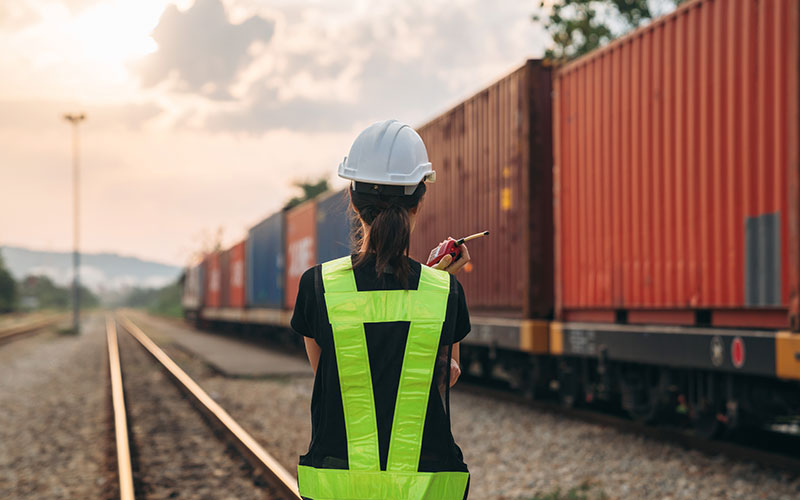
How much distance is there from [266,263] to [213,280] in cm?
1284

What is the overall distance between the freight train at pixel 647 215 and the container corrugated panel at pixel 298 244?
19.4 ft

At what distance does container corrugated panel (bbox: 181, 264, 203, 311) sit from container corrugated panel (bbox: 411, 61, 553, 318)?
29.9 metres

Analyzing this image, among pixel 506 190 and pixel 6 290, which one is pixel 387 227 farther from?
pixel 6 290

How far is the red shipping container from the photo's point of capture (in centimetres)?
3183

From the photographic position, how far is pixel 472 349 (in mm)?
10680

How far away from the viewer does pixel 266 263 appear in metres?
21.3

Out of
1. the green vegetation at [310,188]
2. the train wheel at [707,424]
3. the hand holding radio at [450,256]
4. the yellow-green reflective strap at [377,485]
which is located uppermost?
the green vegetation at [310,188]

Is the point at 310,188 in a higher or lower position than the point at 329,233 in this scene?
higher

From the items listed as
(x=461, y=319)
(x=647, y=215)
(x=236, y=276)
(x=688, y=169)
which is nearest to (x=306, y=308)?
(x=461, y=319)

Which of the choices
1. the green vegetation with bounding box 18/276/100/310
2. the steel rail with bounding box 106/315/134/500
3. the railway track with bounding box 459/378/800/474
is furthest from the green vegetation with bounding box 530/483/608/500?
the green vegetation with bounding box 18/276/100/310

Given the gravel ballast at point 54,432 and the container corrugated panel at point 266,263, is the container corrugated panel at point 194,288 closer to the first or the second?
the container corrugated panel at point 266,263

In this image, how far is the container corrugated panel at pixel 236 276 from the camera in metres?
25.6

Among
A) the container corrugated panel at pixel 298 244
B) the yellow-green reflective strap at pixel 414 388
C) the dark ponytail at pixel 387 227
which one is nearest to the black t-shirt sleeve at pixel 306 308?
the dark ponytail at pixel 387 227

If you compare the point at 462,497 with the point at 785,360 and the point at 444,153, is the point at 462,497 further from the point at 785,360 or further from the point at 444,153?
the point at 444,153
